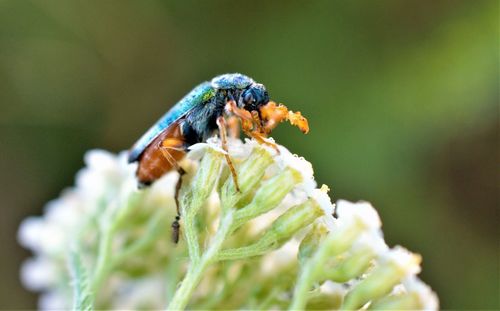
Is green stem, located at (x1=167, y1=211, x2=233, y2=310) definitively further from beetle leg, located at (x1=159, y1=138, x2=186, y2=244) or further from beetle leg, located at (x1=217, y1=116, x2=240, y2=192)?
beetle leg, located at (x1=159, y1=138, x2=186, y2=244)

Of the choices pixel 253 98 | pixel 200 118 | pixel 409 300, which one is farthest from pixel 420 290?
pixel 200 118

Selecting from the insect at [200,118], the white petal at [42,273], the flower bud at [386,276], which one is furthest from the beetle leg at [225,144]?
the white petal at [42,273]

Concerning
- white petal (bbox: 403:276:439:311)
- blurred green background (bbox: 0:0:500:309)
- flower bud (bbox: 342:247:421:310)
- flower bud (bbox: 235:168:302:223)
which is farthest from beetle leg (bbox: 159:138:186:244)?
blurred green background (bbox: 0:0:500:309)

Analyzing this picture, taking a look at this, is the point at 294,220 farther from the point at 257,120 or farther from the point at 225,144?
→ the point at 257,120

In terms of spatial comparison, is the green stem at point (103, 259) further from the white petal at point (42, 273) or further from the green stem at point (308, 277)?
the white petal at point (42, 273)

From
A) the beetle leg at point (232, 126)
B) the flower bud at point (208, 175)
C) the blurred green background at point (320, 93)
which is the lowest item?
the flower bud at point (208, 175)

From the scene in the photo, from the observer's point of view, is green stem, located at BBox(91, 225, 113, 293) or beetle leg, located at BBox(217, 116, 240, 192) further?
green stem, located at BBox(91, 225, 113, 293)

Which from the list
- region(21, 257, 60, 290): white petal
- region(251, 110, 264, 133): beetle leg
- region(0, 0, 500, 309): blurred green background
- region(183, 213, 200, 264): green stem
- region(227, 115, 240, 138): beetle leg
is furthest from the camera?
region(0, 0, 500, 309): blurred green background

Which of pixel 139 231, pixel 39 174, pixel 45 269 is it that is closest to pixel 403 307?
pixel 139 231
